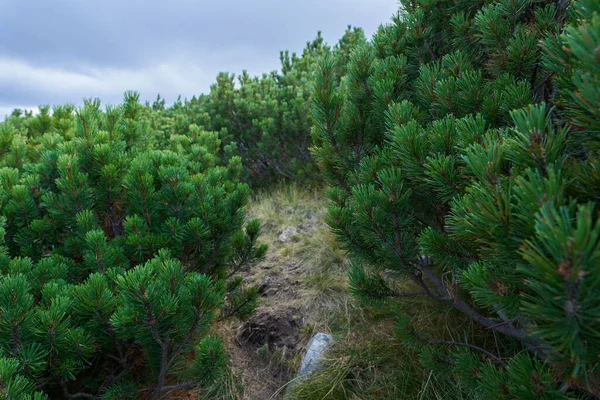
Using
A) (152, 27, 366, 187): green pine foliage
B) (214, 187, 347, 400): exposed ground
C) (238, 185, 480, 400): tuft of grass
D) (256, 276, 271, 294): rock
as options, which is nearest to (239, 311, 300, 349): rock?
(214, 187, 347, 400): exposed ground

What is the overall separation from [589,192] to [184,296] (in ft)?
5.45

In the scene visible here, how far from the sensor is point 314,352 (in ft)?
9.73

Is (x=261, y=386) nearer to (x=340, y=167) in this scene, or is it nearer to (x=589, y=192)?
(x=340, y=167)

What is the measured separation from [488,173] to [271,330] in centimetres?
269

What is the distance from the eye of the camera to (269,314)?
354cm

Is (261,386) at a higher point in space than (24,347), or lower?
lower

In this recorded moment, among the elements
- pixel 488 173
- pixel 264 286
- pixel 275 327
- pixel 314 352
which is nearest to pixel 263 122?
pixel 264 286

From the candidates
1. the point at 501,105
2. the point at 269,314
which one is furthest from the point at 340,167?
the point at 269,314

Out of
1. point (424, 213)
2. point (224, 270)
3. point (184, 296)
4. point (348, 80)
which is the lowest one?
point (224, 270)

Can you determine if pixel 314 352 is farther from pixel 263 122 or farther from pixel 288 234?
pixel 263 122

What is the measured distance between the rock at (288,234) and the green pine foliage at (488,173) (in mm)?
2330

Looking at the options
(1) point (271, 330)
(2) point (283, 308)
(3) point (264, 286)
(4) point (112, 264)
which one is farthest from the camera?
(3) point (264, 286)

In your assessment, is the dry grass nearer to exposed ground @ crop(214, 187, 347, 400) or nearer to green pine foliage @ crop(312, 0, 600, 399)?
exposed ground @ crop(214, 187, 347, 400)

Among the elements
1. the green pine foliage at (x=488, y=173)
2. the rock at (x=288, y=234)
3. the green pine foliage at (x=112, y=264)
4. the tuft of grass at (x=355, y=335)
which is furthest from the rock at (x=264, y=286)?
the green pine foliage at (x=488, y=173)
